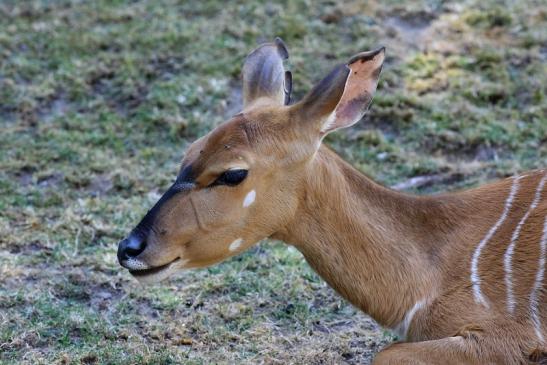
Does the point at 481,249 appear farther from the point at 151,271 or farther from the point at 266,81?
the point at 151,271

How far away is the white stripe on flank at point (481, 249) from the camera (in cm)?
472

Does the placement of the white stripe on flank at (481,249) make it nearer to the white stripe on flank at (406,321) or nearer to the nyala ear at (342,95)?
the white stripe on flank at (406,321)

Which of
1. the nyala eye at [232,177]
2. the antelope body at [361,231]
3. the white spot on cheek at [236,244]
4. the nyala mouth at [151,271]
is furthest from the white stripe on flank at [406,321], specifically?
the nyala mouth at [151,271]

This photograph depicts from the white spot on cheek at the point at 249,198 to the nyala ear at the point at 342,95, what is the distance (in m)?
0.42

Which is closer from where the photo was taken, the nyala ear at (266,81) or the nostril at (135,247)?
→ the nostril at (135,247)

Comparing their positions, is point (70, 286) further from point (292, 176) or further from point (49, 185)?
Answer: point (292, 176)

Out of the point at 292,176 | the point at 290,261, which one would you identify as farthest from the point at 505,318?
the point at 290,261

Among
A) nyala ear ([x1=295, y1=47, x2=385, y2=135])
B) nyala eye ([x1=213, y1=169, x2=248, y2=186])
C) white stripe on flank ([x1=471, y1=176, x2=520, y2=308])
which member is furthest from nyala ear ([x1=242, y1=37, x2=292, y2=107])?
white stripe on flank ([x1=471, y1=176, x2=520, y2=308])

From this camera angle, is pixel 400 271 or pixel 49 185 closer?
pixel 400 271

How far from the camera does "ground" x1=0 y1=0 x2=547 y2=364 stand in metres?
5.81

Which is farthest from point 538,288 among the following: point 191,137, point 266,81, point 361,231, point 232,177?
point 191,137

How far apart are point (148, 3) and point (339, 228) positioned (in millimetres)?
6375

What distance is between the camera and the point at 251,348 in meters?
5.65

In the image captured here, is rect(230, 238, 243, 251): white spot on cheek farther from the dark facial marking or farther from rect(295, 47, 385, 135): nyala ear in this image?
rect(295, 47, 385, 135): nyala ear
